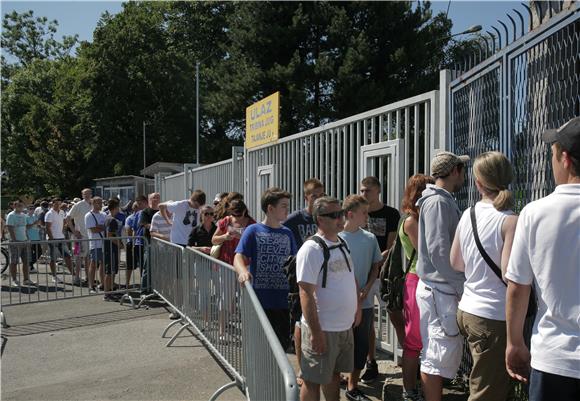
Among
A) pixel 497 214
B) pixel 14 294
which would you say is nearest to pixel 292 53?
pixel 14 294

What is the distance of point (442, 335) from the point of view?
3.35 meters

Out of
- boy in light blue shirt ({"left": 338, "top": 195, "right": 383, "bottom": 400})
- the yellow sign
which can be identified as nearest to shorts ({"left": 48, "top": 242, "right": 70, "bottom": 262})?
the yellow sign

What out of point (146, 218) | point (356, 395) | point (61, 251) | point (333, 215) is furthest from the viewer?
point (61, 251)

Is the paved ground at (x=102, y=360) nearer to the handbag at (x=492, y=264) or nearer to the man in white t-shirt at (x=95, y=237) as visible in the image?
the man in white t-shirt at (x=95, y=237)

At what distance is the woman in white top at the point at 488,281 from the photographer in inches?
111

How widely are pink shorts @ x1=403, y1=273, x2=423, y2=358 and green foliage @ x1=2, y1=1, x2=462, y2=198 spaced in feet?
59.5

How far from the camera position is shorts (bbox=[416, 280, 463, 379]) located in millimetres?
3338

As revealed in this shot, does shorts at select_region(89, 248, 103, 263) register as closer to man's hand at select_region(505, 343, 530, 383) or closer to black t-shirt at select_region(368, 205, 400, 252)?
black t-shirt at select_region(368, 205, 400, 252)

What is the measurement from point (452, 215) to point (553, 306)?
4.07ft

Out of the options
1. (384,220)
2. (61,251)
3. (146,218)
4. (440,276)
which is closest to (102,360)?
(384,220)

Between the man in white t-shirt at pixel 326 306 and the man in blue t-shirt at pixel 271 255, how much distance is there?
79 centimetres

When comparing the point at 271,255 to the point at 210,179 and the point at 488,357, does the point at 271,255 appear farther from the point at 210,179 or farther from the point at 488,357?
the point at 210,179

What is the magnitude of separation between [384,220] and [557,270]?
111 inches

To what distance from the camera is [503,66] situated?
387 centimetres
